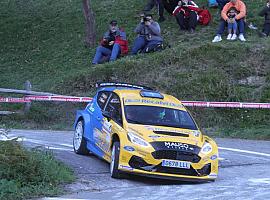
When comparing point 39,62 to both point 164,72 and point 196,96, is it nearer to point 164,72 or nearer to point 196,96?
point 164,72

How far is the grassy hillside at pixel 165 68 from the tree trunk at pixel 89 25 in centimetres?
38

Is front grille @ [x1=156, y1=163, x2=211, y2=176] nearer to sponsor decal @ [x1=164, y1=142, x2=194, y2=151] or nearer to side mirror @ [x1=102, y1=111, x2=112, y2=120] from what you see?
sponsor decal @ [x1=164, y1=142, x2=194, y2=151]

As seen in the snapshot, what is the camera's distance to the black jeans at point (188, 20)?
23734 millimetres

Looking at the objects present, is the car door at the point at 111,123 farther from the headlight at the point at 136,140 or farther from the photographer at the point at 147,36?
the photographer at the point at 147,36

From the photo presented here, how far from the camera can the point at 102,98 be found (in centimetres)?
1368

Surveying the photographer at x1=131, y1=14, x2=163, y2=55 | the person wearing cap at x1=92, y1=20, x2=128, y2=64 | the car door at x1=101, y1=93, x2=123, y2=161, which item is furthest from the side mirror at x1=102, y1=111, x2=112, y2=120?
the person wearing cap at x1=92, y1=20, x2=128, y2=64

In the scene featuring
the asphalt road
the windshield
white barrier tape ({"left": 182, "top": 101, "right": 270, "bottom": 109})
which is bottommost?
white barrier tape ({"left": 182, "top": 101, "right": 270, "bottom": 109})

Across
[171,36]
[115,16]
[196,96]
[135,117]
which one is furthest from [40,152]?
[115,16]

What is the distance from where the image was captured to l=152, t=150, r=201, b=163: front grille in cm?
1110

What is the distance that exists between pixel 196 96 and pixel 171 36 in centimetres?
457

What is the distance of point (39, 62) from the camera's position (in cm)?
2522

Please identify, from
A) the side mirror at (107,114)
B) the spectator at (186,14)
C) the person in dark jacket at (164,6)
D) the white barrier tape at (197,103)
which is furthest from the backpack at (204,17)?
the side mirror at (107,114)

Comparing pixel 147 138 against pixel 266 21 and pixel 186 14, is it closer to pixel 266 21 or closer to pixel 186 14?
pixel 266 21

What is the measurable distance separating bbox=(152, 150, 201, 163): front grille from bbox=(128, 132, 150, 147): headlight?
247 millimetres
